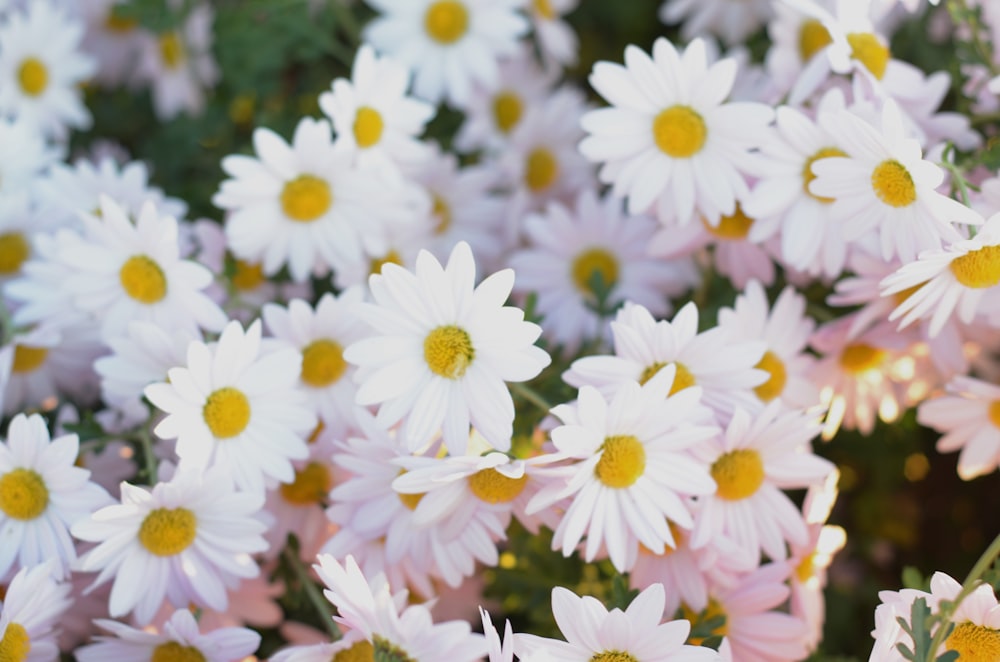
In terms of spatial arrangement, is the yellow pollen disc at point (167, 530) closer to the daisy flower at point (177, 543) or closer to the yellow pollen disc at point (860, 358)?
the daisy flower at point (177, 543)

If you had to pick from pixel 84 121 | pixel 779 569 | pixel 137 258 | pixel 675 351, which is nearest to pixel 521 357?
pixel 675 351

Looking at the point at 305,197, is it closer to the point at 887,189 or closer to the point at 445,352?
the point at 445,352

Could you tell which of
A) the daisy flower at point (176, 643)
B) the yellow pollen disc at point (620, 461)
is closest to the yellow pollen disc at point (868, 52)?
the yellow pollen disc at point (620, 461)

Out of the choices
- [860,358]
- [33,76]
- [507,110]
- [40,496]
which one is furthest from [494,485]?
[33,76]

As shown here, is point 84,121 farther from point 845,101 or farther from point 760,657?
point 760,657

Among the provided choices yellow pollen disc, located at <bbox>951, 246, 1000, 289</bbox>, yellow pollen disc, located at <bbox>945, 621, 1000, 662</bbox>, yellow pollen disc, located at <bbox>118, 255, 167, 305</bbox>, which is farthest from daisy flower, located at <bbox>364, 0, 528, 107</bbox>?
yellow pollen disc, located at <bbox>945, 621, 1000, 662</bbox>
